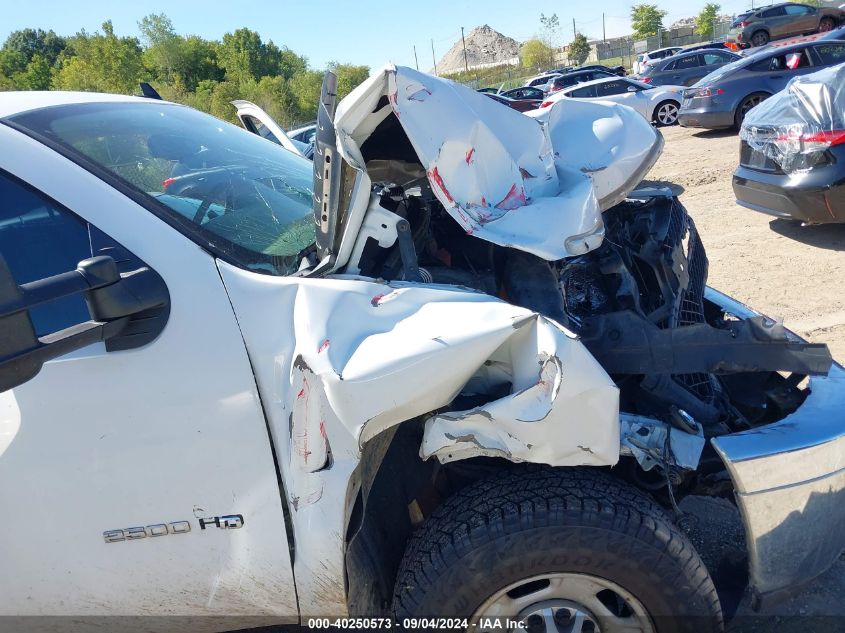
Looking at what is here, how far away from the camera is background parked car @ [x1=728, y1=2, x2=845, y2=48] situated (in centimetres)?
2552

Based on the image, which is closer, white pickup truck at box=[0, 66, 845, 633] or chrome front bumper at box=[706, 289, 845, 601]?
white pickup truck at box=[0, 66, 845, 633]

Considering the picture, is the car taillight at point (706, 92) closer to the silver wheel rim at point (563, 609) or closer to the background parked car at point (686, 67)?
the background parked car at point (686, 67)

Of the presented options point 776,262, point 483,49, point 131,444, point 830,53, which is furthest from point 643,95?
point 483,49

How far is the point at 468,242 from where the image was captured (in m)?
2.36

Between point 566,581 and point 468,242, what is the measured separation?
118 cm

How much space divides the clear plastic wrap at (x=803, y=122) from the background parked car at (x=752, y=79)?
6.88 metres

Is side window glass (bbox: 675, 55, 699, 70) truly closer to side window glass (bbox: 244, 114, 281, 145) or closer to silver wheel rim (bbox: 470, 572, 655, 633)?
side window glass (bbox: 244, 114, 281, 145)

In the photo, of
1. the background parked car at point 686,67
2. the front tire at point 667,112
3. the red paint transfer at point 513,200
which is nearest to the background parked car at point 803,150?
the red paint transfer at point 513,200

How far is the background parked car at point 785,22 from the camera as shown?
83.7 ft

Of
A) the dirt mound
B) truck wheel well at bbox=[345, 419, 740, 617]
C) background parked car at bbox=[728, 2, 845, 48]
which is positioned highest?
the dirt mound

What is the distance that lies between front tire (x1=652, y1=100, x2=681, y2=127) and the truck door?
52.2 ft

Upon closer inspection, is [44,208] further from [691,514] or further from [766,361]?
[691,514]

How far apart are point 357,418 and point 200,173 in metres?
1.21

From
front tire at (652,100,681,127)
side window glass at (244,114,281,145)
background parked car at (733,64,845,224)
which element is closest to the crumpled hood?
side window glass at (244,114,281,145)
